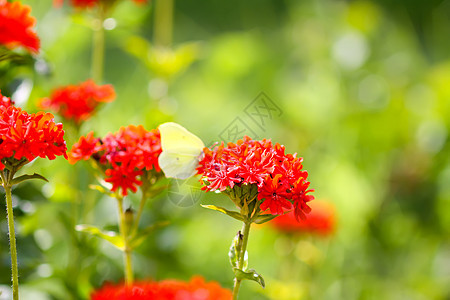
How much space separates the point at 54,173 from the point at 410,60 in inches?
52.0

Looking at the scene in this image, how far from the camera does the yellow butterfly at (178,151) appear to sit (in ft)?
1.53

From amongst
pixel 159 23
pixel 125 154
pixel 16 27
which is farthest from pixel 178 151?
pixel 159 23

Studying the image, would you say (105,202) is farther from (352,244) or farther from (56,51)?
(352,244)

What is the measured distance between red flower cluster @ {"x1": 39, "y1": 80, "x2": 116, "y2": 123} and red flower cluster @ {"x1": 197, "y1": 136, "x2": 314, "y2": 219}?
0.79ft

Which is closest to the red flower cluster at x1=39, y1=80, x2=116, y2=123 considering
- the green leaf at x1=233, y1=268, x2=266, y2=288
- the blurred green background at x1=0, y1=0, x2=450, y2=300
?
the blurred green background at x1=0, y1=0, x2=450, y2=300

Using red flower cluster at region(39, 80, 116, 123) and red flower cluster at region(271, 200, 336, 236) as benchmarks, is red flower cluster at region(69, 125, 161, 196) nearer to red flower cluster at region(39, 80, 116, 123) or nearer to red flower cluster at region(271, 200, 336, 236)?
red flower cluster at region(39, 80, 116, 123)

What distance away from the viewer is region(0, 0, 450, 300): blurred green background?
2.66ft

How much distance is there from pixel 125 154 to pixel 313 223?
0.54 metres

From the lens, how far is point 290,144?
5.20 ft

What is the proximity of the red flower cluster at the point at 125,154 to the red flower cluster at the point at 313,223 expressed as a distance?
454 millimetres

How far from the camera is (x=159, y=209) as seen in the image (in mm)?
915

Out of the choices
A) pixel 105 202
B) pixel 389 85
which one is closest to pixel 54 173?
pixel 105 202

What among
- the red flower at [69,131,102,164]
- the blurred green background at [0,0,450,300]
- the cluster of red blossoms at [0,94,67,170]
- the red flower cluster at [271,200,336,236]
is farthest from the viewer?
the red flower cluster at [271,200,336,236]

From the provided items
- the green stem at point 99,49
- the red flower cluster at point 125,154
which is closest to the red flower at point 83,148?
the red flower cluster at point 125,154
